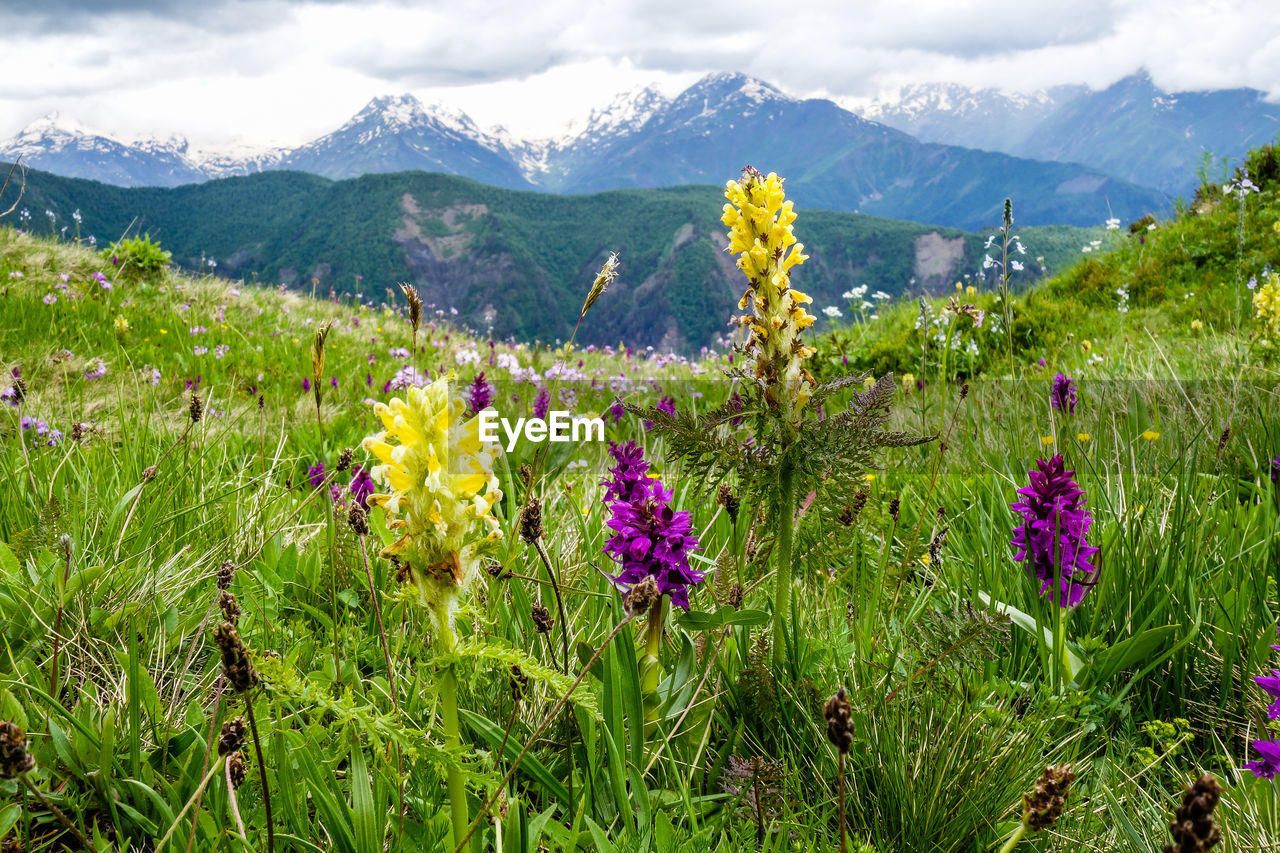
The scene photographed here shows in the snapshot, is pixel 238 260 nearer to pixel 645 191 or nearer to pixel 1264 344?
pixel 645 191

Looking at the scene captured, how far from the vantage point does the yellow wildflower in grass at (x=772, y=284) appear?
191 centimetres

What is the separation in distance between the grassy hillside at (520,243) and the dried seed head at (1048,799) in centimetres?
15811

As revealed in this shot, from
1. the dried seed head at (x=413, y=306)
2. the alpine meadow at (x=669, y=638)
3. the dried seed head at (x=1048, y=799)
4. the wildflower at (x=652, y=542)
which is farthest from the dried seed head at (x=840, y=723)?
the dried seed head at (x=413, y=306)

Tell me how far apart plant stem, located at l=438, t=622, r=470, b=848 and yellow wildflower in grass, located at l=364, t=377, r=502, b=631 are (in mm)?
32

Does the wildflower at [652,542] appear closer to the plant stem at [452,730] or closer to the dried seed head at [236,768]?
the plant stem at [452,730]

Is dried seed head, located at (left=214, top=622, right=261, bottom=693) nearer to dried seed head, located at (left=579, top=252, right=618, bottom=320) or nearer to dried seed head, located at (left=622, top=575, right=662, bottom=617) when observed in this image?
dried seed head, located at (left=622, top=575, right=662, bottom=617)

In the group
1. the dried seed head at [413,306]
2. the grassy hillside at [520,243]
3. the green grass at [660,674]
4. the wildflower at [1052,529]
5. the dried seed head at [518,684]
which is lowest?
the green grass at [660,674]

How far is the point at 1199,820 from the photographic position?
780 millimetres

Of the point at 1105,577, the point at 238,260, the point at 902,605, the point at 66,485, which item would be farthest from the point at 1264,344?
the point at 238,260

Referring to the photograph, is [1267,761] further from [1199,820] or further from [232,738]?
[232,738]

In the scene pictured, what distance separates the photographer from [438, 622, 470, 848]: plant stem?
4.03ft

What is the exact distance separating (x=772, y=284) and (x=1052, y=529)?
1099mm

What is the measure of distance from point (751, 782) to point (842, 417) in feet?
2.94

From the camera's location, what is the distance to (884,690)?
70.5 inches
